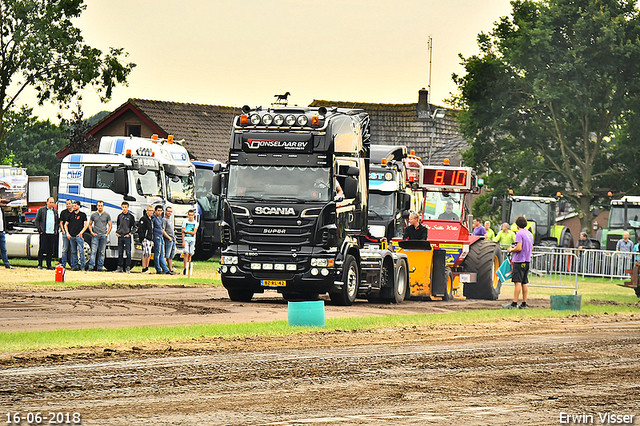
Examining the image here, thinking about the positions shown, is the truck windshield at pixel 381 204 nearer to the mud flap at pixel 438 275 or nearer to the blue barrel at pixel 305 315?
the mud flap at pixel 438 275

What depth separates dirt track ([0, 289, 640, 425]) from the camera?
826 centimetres

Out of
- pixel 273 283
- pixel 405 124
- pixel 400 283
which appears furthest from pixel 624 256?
pixel 405 124

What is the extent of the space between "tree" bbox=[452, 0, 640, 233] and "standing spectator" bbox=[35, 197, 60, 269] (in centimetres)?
2652

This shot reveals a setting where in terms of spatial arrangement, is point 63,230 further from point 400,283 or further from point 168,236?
point 400,283

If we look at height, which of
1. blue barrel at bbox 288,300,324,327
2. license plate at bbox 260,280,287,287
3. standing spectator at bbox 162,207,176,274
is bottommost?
blue barrel at bbox 288,300,324,327

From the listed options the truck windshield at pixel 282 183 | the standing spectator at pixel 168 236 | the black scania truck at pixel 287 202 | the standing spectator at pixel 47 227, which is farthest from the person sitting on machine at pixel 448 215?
the standing spectator at pixel 47 227

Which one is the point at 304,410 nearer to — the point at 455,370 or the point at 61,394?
the point at 61,394

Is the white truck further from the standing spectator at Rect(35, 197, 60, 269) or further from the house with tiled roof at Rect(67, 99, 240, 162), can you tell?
the house with tiled roof at Rect(67, 99, 240, 162)

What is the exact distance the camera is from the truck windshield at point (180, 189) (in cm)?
3219

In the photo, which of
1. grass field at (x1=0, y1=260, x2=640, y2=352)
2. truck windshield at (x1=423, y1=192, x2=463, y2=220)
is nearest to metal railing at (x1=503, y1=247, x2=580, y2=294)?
grass field at (x1=0, y1=260, x2=640, y2=352)

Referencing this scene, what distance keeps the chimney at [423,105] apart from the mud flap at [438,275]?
143 ft

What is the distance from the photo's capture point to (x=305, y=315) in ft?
50.4

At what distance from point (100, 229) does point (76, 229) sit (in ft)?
2.12

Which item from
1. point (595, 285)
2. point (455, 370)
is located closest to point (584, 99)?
point (595, 285)
